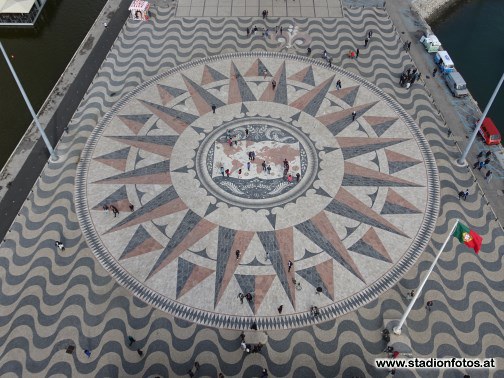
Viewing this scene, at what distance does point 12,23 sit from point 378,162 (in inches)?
2001

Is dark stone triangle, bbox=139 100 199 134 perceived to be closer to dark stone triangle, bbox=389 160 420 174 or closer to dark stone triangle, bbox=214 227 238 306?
dark stone triangle, bbox=214 227 238 306

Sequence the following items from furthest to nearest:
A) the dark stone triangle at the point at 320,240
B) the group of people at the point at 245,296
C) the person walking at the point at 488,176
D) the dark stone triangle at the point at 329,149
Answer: the dark stone triangle at the point at 329,149 → the person walking at the point at 488,176 → the dark stone triangle at the point at 320,240 → the group of people at the point at 245,296

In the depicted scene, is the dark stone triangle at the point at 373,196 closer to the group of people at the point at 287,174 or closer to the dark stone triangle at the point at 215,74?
the group of people at the point at 287,174

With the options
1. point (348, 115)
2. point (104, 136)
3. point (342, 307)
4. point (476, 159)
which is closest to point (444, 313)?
point (342, 307)

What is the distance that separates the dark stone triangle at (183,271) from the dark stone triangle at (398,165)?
19.9 m

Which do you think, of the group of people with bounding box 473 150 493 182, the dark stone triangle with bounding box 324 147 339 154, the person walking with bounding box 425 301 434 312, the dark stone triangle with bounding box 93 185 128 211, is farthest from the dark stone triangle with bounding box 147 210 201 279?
the group of people with bounding box 473 150 493 182

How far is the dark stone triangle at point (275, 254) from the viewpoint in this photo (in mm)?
32906

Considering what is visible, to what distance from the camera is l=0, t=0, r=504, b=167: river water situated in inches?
1916

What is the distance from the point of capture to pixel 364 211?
121ft

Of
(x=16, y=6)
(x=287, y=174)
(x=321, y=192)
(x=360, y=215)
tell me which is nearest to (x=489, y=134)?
(x=360, y=215)

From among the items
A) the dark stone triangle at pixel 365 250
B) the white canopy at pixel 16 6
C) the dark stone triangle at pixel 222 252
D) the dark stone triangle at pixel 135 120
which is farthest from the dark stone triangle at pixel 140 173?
the white canopy at pixel 16 6

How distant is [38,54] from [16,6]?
26.9ft

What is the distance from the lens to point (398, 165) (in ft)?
133

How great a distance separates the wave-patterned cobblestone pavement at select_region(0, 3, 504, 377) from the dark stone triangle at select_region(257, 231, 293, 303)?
3.59 meters
